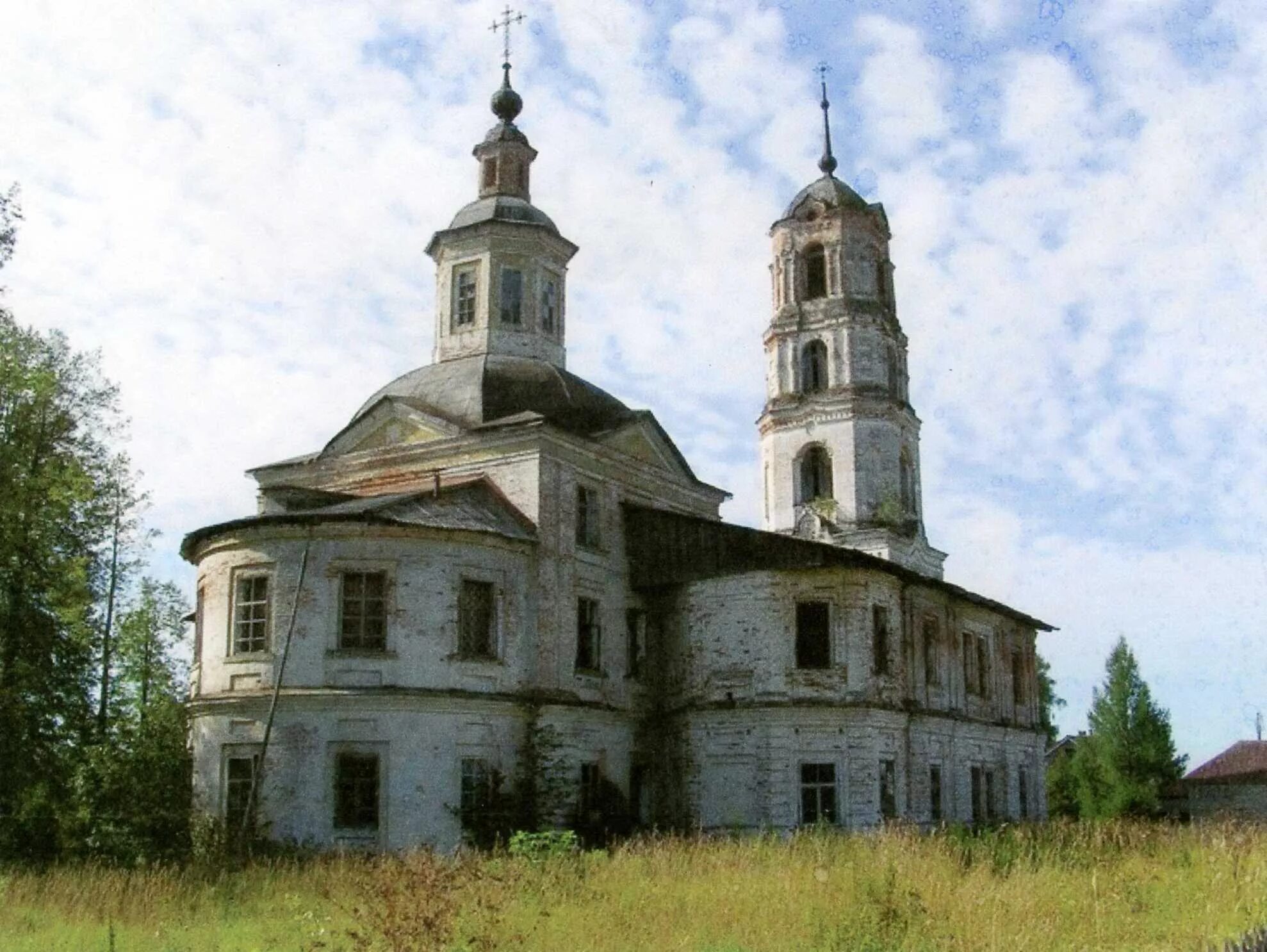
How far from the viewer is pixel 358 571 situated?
2031cm

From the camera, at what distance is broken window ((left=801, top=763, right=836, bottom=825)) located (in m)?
22.4

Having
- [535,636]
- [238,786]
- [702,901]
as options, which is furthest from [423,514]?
[702,901]

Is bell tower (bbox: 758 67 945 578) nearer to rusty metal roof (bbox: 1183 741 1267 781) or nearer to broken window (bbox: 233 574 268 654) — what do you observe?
rusty metal roof (bbox: 1183 741 1267 781)

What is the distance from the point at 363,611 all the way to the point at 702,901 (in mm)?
10328

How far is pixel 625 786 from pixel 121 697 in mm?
13915

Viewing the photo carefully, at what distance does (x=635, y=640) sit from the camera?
81.2ft

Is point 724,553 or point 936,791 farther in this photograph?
point 936,791

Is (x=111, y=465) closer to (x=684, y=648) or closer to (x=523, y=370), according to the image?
(x=523, y=370)

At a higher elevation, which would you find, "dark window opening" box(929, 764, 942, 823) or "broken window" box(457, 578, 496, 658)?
"broken window" box(457, 578, 496, 658)

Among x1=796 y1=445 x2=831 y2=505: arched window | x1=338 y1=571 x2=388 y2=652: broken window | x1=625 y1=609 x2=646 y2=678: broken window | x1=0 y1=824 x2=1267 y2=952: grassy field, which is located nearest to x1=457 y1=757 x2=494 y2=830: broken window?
x1=338 y1=571 x2=388 y2=652: broken window

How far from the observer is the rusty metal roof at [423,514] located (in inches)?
796

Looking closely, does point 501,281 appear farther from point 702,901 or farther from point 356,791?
point 702,901

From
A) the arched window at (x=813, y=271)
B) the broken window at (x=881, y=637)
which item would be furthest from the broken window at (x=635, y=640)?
the arched window at (x=813, y=271)

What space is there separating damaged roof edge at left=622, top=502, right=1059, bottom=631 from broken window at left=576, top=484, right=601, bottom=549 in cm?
91
